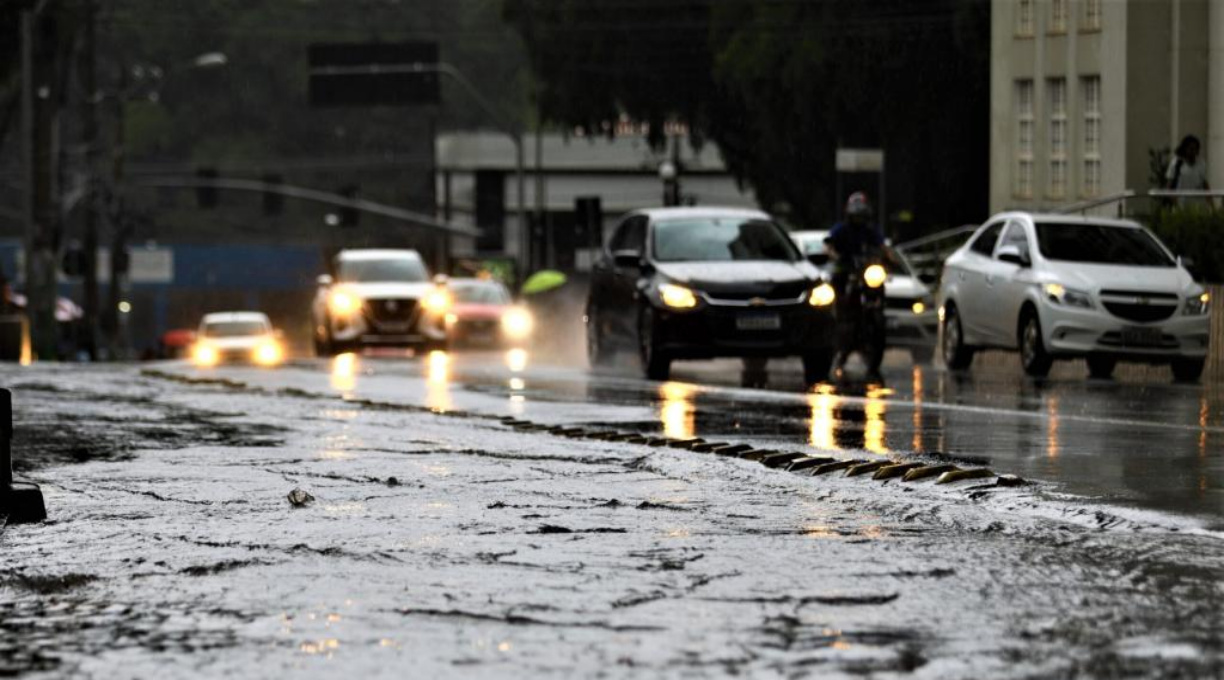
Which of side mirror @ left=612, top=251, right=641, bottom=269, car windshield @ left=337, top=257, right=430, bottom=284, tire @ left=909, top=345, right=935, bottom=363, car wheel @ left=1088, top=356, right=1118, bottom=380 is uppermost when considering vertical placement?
side mirror @ left=612, top=251, right=641, bottom=269

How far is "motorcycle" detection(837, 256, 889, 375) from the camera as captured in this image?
2364 cm

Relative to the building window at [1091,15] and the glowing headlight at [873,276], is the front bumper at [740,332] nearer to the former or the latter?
the glowing headlight at [873,276]

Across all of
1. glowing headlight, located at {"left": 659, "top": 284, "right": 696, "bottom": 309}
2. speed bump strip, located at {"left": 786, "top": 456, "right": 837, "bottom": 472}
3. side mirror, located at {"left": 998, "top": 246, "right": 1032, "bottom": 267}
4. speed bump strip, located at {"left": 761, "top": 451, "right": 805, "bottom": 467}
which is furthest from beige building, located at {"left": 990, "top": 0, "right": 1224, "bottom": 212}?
speed bump strip, located at {"left": 786, "top": 456, "right": 837, "bottom": 472}

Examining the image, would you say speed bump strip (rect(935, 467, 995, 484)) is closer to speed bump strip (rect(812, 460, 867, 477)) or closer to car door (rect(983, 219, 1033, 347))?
speed bump strip (rect(812, 460, 867, 477))

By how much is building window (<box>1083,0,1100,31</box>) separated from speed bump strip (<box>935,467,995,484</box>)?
28.9m

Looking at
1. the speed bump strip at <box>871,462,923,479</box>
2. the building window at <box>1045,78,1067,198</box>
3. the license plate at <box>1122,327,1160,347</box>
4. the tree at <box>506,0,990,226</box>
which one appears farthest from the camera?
the tree at <box>506,0,990,226</box>

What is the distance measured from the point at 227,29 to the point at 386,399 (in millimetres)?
114936

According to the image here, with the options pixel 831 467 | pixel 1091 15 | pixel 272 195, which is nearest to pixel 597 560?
pixel 831 467

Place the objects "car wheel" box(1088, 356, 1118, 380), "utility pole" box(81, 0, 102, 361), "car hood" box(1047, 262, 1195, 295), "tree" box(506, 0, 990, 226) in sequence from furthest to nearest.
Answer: "utility pole" box(81, 0, 102, 361) < "tree" box(506, 0, 990, 226) < "car wheel" box(1088, 356, 1118, 380) < "car hood" box(1047, 262, 1195, 295)

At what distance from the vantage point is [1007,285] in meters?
24.5

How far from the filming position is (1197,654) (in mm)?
6879

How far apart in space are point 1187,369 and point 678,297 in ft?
15.1

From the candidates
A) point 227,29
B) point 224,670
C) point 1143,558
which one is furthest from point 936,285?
point 227,29

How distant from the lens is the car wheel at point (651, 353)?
22.7m
